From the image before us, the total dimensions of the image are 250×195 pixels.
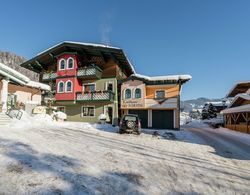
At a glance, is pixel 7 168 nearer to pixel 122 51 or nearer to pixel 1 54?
pixel 122 51

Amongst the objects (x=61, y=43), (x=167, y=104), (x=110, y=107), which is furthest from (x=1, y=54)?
(x=167, y=104)

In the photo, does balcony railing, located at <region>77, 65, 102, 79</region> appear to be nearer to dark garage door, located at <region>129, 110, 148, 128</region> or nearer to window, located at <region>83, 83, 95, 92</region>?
window, located at <region>83, 83, 95, 92</region>

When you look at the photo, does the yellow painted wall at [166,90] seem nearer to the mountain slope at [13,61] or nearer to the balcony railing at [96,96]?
the balcony railing at [96,96]

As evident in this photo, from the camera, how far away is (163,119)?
24438 millimetres

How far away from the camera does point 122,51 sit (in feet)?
80.5

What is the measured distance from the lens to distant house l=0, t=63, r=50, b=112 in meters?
16.4

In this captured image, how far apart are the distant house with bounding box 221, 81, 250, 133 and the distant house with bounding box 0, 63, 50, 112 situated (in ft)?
77.3

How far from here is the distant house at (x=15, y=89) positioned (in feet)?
53.9

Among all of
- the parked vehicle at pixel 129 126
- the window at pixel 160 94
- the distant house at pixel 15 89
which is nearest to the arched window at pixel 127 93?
the window at pixel 160 94

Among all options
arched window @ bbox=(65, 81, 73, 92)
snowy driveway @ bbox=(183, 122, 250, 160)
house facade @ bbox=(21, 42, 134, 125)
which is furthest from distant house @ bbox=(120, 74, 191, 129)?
arched window @ bbox=(65, 81, 73, 92)

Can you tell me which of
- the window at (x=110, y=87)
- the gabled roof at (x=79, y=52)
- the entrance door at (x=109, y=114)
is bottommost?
the entrance door at (x=109, y=114)

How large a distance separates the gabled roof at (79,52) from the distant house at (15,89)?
5.32 meters

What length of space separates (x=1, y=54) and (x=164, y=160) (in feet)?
345

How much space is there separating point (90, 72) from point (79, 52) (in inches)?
156
